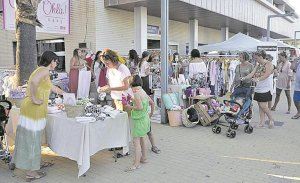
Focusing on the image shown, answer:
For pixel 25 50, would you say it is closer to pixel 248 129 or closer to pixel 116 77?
pixel 116 77

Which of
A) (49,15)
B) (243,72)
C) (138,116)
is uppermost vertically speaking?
(49,15)

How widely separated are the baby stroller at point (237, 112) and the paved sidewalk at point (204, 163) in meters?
0.17

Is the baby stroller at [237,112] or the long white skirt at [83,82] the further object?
the long white skirt at [83,82]

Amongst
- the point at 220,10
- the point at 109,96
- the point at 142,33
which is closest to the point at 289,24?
the point at 220,10

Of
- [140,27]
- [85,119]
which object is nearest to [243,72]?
[85,119]

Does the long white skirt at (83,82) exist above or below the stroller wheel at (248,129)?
above

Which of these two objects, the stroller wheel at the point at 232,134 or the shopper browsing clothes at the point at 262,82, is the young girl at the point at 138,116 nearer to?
the stroller wheel at the point at 232,134

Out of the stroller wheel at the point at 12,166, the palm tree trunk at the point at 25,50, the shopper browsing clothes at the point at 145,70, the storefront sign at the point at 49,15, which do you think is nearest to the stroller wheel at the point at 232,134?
the shopper browsing clothes at the point at 145,70

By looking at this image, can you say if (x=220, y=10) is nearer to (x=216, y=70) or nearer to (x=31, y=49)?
(x=216, y=70)

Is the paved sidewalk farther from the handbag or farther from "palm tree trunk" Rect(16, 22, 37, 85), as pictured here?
"palm tree trunk" Rect(16, 22, 37, 85)

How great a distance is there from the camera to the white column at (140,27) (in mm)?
13422

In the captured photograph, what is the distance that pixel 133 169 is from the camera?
526 centimetres

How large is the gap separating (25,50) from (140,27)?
7.00 m

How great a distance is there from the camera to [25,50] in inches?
281
